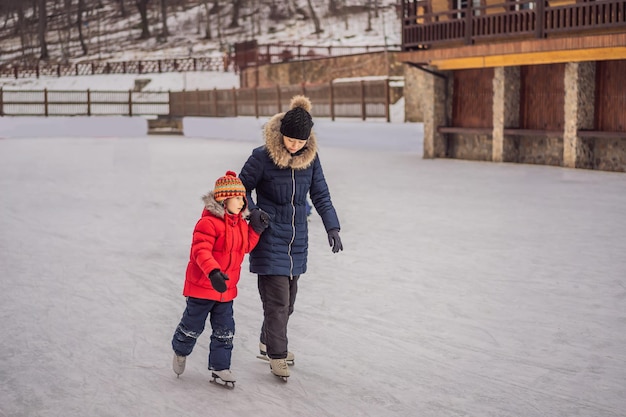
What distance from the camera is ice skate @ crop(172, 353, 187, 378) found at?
5.03 m

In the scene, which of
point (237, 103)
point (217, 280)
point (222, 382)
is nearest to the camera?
point (217, 280)

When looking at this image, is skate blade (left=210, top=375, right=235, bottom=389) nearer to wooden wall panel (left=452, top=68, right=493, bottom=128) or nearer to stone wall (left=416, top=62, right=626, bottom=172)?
stone wall (left=416, top=62, right=626, bottom=172)

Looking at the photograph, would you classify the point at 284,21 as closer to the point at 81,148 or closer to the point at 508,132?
the point at 81,148

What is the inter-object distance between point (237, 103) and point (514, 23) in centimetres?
2236

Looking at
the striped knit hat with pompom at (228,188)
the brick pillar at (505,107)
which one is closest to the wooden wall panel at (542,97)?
the brick pillar at (505,107)

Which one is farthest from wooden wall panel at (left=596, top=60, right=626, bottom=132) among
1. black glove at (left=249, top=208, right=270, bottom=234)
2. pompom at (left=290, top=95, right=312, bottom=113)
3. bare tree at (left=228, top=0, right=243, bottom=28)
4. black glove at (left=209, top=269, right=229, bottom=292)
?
bare tree at (left=228, top=0, right=243, bottom=28)

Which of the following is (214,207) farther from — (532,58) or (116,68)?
(116,68)

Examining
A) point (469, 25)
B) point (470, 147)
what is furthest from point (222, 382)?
point (470, 147)

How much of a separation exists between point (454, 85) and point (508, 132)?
2875 millimetres

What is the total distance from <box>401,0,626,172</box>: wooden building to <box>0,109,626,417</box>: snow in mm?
4487

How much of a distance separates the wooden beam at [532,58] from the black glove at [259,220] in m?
15.3

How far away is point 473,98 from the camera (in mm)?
23688

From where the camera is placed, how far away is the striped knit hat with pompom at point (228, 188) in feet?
15.4

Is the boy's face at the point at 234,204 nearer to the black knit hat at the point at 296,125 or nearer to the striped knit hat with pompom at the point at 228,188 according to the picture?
the striped knit hat with pompom at the point at 228,188
